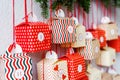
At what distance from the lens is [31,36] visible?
768 mm

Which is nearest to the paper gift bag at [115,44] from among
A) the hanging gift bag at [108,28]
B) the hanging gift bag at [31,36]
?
the hanging gift bag at [108,28]

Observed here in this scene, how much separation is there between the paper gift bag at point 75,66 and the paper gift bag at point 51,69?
0.15ft

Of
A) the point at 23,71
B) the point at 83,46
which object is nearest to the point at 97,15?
the point at 83,46

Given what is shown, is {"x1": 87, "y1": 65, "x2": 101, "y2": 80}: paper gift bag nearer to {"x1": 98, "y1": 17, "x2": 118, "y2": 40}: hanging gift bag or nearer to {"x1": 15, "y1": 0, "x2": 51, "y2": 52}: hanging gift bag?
{"x1": 98, "y1": 17, "x2": 118, "y2": 40}: hanging gift bag

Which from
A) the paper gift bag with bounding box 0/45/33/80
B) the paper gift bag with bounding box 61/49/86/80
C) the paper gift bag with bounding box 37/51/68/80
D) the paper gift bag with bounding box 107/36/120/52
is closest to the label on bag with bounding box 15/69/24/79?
the paper gift bag with bounding box 0/45/33/80

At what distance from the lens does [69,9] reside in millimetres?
1011

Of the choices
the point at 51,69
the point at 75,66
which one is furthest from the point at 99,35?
the point at 51,69

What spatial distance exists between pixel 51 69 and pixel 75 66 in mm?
147

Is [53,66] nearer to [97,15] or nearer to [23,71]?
[23,71]

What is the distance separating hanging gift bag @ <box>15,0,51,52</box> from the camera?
768 millimetres

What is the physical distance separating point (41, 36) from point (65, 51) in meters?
0.31

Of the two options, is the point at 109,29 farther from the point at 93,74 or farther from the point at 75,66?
the point at 75,66

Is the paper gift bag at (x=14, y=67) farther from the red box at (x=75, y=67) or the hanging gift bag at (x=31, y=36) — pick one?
the red box at (x=75, y=67)

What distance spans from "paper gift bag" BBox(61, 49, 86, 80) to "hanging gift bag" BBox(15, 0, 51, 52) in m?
0.16
